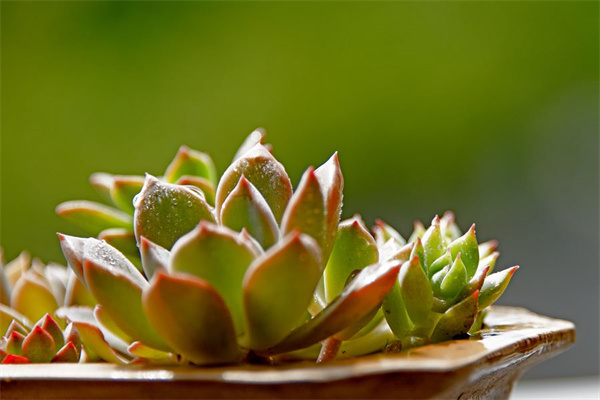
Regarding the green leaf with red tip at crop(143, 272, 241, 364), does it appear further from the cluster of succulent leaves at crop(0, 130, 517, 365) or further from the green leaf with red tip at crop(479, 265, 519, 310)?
the green leaf with red tip at crop(479, 265, 519, 310)

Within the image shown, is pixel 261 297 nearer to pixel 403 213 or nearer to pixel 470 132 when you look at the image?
pixel 403 213

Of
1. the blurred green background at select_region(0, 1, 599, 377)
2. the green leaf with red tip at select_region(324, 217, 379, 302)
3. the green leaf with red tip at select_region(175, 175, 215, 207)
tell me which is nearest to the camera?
the green leaf with red tip at select_region(324, 217, 379, 302)

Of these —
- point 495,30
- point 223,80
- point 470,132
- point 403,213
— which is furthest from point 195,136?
point 495,30

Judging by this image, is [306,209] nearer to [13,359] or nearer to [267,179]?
[267,179]

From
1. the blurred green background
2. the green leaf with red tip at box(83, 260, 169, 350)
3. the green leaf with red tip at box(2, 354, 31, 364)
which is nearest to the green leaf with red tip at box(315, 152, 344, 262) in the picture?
the green leaf with red tip at box(83, 260, 169, 350)

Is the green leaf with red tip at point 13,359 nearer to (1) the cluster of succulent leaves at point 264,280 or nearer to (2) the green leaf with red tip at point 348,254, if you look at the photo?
(1) the cluster of succulent leaves at point 264,280

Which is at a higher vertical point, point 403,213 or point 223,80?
point 223,80

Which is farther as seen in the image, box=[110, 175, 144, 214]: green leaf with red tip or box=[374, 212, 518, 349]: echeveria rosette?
box=[110, 175, 144, 214]: green leaf with red tip
